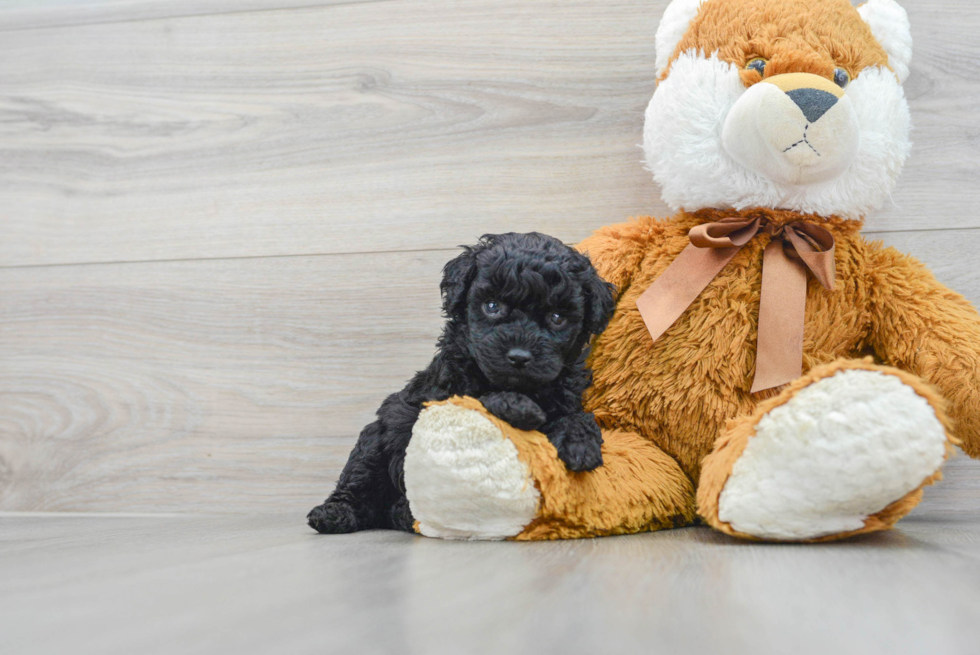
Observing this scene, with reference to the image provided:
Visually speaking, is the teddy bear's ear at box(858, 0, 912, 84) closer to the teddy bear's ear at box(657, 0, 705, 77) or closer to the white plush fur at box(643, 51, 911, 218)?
the white plush fur at box(643, 51, 911, 218)

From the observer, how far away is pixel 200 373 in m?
1.28

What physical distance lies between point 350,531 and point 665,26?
0.78 metres

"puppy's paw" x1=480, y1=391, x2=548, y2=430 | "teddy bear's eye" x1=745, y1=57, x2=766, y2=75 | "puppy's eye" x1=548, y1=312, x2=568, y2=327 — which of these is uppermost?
"teddy bear's eye" x1=745, y1=57, x2=766, y2=75

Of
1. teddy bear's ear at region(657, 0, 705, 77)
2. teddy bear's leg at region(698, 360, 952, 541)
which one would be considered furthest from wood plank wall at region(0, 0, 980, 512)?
teddy bear's leg at region(698, 360, 952, 541)

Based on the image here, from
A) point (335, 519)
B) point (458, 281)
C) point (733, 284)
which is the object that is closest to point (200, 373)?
point (335, 519)

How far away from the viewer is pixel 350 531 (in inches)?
37.0

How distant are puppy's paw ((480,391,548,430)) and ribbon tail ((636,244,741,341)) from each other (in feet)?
0.71

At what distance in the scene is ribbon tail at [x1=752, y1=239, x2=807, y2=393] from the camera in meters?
0.90

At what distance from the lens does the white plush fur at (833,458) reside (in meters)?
0.69

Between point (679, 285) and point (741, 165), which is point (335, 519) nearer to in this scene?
point (679, 285)

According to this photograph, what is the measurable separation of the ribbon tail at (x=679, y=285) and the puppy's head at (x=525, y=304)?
0.35ft

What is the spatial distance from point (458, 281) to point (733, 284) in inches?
14.0

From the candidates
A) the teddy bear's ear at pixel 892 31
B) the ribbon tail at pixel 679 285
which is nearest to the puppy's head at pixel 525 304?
the ribbon tail at pixel 679 285

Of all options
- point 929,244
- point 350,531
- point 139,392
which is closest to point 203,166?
point 139,392
